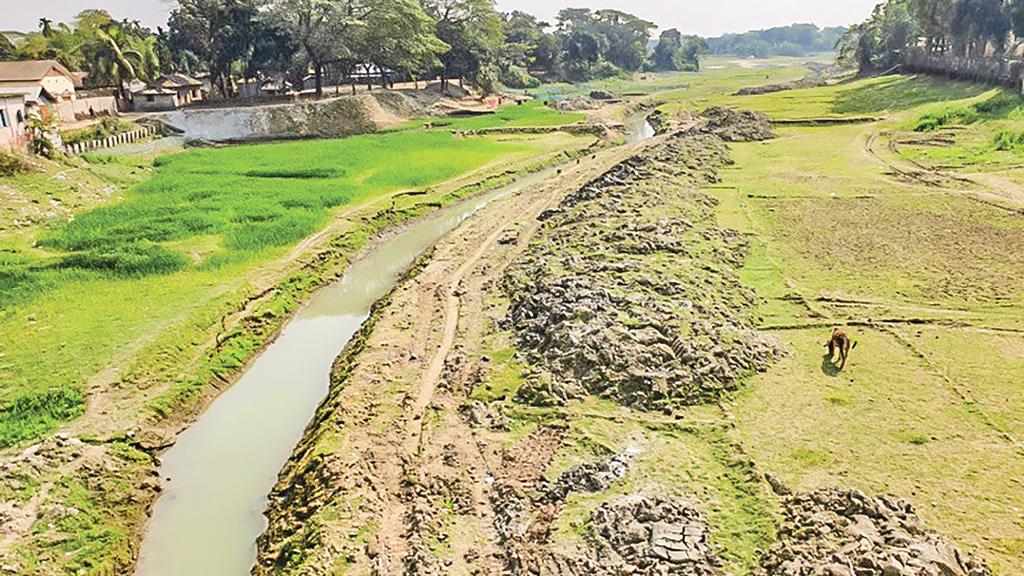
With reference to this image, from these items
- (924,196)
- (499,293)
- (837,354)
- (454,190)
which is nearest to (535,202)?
(454,190)

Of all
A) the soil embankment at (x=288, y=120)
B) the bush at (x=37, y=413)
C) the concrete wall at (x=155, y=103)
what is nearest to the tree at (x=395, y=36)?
the soil embankment at (x=288, y=120)

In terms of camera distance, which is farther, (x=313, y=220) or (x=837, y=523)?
(x=313, y=220)

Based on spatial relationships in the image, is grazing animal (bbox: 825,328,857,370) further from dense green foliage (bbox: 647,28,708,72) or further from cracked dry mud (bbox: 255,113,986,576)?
dense green foliage (bbox: 647,28,708,72)

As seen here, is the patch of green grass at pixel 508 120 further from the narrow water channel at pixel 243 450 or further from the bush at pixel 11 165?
the narrow water channel at pixel 243 450

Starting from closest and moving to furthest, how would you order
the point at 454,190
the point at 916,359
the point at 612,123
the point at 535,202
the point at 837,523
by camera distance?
1. the point at 837,523
2. the point at 916,359
3. the point at 535,202
4. the point at 454,190
5. the point at 612,123

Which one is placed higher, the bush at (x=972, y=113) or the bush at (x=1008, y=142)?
the bush at (x=972, y=113)

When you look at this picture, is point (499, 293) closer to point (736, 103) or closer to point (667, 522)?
point (667, 522)
